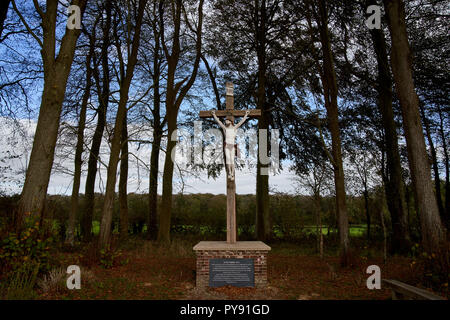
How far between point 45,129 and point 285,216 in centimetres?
1170

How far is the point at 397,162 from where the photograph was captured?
11117mm

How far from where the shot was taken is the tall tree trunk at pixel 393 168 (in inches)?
423

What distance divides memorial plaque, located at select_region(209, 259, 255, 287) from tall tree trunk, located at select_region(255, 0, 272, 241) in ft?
24.3

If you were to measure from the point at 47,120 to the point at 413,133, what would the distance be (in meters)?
8.05

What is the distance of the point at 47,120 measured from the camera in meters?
6.69

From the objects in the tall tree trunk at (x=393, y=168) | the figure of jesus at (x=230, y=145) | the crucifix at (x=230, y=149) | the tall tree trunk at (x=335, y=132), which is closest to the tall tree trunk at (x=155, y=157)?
the crucifix at (x=230, y=149)

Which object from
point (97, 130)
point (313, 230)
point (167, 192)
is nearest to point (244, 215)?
point (313, 230)

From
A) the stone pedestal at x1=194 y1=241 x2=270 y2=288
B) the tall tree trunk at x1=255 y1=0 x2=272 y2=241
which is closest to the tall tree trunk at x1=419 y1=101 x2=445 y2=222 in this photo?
the tall tree trunk at x1=255 y1=0 x2=272 y2=241

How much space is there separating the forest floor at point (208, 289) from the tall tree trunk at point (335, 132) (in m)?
0.71

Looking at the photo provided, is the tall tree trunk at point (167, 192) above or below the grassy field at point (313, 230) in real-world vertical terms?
above

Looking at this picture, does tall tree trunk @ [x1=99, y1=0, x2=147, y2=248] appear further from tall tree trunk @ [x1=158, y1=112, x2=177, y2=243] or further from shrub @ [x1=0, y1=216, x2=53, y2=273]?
tall tree trunk @ [x1=158, y1=112, x2=177, y2=243]

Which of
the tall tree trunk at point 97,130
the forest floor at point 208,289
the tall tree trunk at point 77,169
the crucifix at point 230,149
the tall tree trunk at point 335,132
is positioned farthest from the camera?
the tall tree trunk at point 97,130

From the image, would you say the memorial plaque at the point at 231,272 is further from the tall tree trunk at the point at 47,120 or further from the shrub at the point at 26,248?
the tall tree trunk at the point at 47,120

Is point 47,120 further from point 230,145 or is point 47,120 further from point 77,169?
point 77,169
